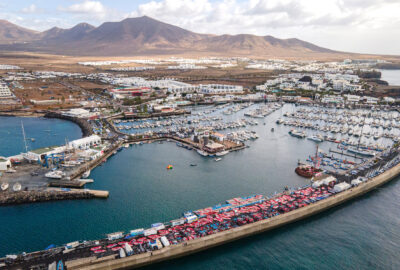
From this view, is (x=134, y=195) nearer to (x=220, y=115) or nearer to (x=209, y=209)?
(x=209, y=209)

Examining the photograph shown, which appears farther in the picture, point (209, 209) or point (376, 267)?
point (209, 209)

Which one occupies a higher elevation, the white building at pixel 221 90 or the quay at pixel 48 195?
the white building at pixel 221 90

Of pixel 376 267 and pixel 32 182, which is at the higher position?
pixel 32 182

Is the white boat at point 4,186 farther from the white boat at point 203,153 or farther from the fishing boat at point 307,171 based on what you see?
the fishing boat at point 307,171

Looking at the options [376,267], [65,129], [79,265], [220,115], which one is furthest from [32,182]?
[220,115]

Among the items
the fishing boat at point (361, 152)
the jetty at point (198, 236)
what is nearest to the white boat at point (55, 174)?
the jetty at point (198, 236)

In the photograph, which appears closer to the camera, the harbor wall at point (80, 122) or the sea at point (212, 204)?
the sea at point (212, 204)

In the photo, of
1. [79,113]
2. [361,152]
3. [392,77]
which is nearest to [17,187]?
[79,113]
